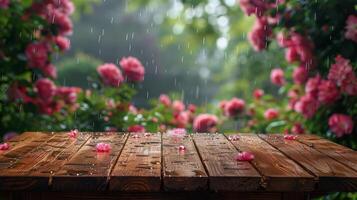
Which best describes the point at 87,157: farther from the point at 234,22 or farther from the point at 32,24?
the point at 234,22

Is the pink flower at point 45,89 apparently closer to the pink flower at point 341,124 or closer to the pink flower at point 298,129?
the pink flower at point 298,129

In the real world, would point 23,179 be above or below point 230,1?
below


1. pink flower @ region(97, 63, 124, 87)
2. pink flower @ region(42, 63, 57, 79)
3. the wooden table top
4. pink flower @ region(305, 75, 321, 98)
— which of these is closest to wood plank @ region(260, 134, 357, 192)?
the wooden table top

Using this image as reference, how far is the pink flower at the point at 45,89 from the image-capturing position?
426 centimetres

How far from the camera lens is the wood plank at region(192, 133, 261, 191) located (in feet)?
5.68

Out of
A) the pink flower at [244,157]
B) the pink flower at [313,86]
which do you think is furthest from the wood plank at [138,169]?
the pink flower at [313,86]

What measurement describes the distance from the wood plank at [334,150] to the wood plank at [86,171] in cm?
78

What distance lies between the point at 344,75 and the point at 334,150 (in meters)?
0.98

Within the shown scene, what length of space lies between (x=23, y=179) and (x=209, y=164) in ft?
1.91

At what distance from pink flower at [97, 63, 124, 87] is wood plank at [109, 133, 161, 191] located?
6.50 feet

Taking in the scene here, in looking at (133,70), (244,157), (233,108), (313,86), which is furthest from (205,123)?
(244,157)

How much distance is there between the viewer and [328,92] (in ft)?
11.5

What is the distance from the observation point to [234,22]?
22.7 feet

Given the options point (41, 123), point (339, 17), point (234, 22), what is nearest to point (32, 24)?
point (41, 123)
